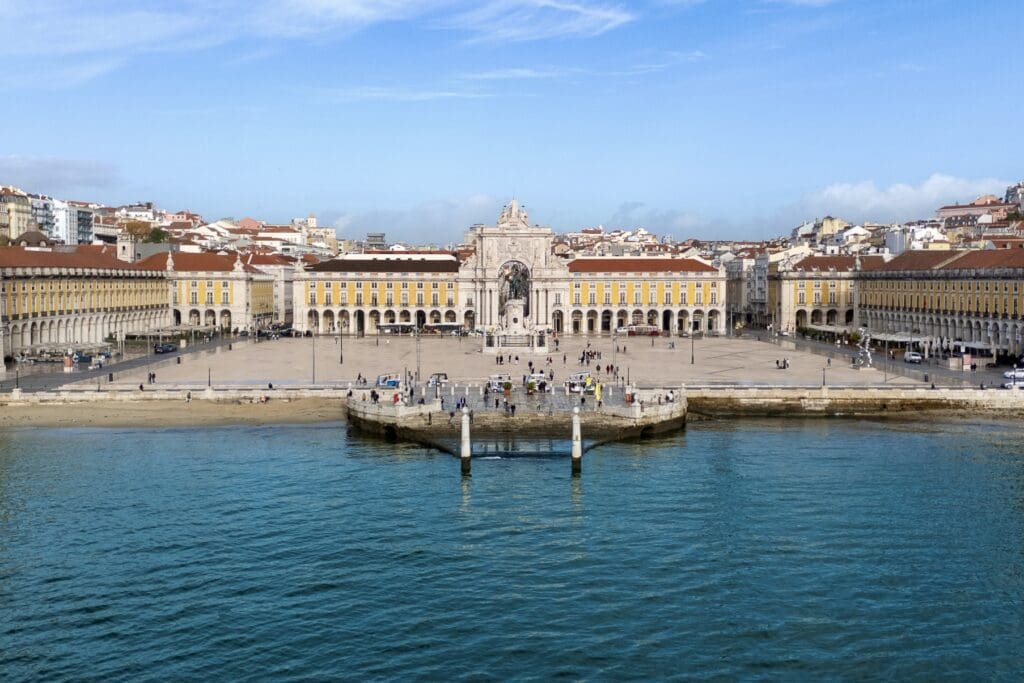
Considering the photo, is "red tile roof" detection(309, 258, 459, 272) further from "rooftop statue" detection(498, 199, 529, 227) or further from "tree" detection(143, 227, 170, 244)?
"tree" detection(143, 227, 170, 244)

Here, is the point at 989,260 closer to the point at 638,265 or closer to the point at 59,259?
the point at 638,265

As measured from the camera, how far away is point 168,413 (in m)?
41.9

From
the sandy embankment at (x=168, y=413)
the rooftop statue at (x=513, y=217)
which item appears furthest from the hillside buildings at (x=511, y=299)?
the sandy embankment at (x=168, y=413)

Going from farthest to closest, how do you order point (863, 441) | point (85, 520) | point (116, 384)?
1. point (116, 384)
2. point (863, 441)
3. point (85, 520)

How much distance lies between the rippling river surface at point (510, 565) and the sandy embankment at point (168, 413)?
6040 millimetres

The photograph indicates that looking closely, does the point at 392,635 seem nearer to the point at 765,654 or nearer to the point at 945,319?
the point at 765,654

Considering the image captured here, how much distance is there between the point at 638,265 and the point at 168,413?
56.5m

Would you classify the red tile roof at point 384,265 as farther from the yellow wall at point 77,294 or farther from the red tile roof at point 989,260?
the red tile roof at point 989,260

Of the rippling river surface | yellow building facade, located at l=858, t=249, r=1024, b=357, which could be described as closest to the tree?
yellow building facade, located at l=858, t=249, r=1024, b=357

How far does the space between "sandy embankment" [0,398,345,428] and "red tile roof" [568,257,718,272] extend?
5025 cm

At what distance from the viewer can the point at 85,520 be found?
25719mm

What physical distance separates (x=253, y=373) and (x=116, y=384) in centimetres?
712

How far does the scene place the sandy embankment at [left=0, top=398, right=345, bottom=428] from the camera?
40188 millimetres

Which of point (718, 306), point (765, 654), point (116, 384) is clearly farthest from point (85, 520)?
point (718, 306)
